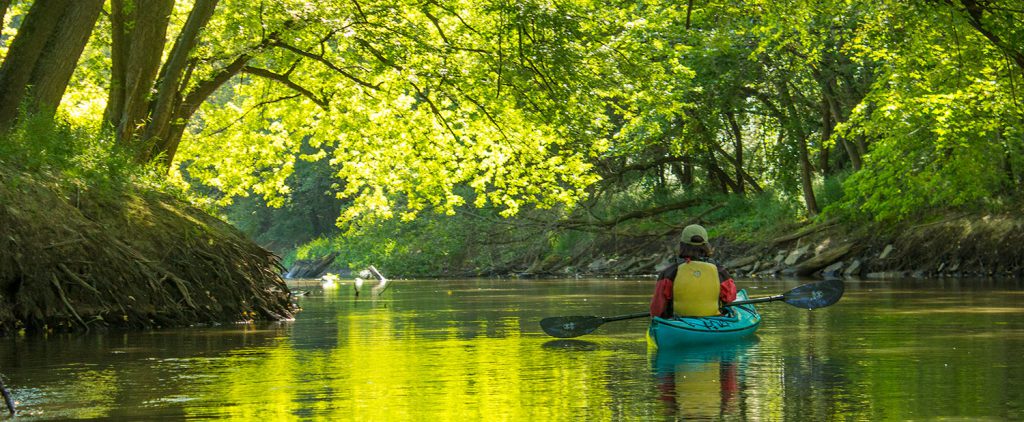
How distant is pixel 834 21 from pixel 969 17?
15.8m

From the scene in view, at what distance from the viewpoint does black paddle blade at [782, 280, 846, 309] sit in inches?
599

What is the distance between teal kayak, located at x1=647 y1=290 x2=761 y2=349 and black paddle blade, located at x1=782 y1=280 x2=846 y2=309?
131cm

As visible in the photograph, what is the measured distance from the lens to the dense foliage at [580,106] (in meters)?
19.6

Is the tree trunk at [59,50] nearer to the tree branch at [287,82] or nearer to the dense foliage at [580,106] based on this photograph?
the dense foliage at [580,106]

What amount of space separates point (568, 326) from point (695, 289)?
1706 mm

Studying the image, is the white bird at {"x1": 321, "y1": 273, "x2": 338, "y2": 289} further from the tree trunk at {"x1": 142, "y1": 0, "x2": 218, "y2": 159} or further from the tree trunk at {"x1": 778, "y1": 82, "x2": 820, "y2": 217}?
the tree trunk at {"x1": 778, "y1": 82, "x2": 820, "y2": 217}

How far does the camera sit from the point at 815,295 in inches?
603

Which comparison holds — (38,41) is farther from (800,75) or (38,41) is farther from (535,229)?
(535,229)

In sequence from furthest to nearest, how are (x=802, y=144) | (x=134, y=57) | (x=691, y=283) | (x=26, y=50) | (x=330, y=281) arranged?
(x=802, y=144), (x=330, y=281), (x=134, y=57), (x=26, y=50), (x=691, y=283)

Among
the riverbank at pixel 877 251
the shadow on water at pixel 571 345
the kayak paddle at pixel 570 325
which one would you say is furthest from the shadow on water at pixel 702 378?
the riverbank at pixel 877 251

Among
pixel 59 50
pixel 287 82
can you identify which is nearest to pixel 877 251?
pixel 287 82

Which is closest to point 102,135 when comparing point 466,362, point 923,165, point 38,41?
point 38,41

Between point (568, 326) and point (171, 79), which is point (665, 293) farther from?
point (171, 79)

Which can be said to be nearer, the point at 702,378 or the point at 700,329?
the point at 702,378
